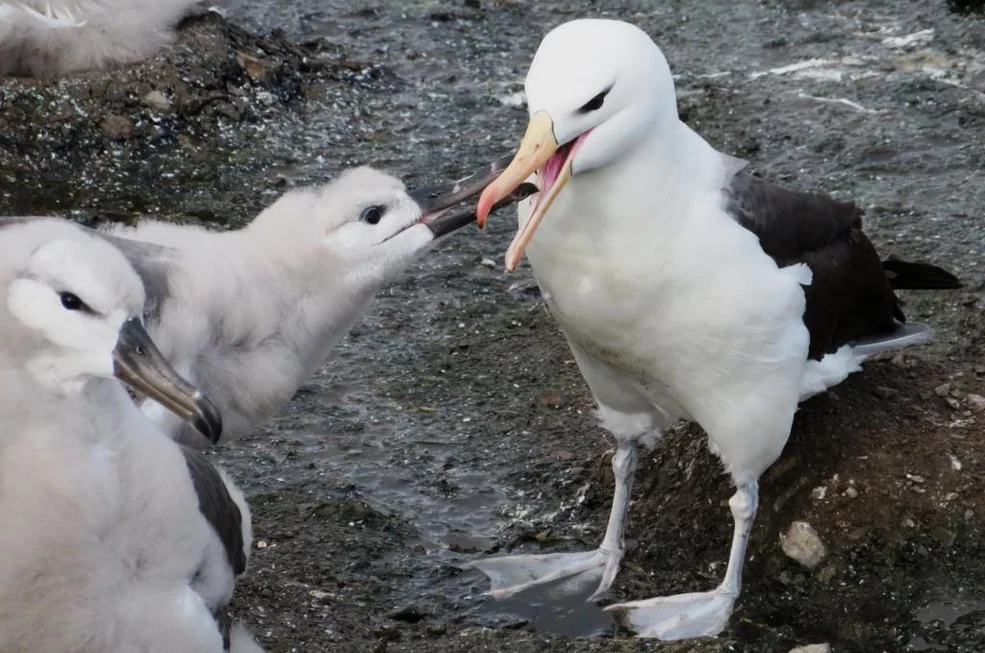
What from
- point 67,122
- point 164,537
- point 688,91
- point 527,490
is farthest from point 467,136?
point 164,537

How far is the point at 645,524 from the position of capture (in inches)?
224

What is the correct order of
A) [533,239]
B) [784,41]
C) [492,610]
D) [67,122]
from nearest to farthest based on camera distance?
[533,239] < [492,610] < [67,122] < [784,41]

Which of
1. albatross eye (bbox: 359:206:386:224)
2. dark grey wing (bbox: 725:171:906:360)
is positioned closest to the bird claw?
dark grey wing (bbox: 725:171:906:360)

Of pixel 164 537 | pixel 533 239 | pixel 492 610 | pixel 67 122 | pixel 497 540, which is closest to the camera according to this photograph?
pixel 164 537

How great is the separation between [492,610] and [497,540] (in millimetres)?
404

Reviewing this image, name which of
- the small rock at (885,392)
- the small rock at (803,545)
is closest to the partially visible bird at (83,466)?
the small rock at (803,545)

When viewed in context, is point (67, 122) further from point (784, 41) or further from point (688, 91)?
point (784, 41)

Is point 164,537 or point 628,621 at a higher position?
point 164,537

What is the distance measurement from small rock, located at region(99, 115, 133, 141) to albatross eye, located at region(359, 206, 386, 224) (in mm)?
3297

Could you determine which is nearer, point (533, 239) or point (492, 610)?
point (533, 239)

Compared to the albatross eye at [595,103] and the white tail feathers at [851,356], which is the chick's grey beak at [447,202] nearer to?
the albatross eye at [595,103]

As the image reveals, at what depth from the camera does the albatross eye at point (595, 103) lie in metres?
4.45

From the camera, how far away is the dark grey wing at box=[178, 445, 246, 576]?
13.4ft

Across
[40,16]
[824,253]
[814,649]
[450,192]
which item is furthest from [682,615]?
[40,16]
